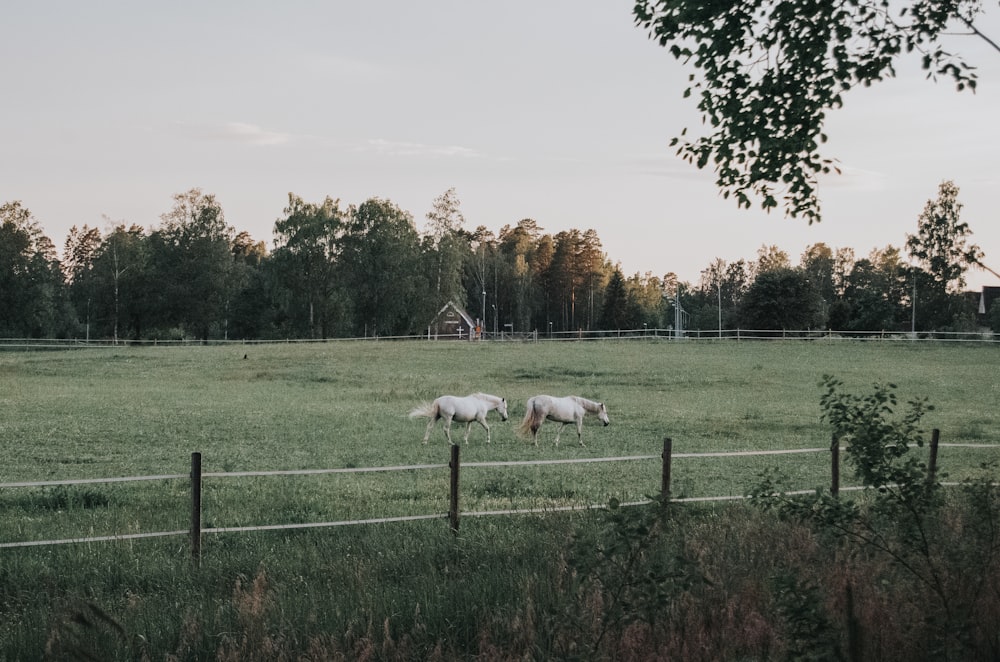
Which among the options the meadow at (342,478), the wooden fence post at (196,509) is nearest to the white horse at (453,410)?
the meadow at (342,478)

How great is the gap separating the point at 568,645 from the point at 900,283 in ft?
317

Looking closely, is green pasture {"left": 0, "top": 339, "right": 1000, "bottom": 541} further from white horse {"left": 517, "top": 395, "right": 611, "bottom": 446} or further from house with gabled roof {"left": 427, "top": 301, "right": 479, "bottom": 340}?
house with gabled roof {"left": 427, "top": 301, "right": 479, "bottom": 340}

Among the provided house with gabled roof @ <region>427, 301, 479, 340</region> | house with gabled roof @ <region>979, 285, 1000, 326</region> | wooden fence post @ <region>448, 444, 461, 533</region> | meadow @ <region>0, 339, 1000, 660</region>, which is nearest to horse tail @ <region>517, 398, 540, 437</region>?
meadow @ <region>0, 339, 1000, 660</region>

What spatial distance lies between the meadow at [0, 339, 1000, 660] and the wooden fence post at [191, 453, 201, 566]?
0.21 m

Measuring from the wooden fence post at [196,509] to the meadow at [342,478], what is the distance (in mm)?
208

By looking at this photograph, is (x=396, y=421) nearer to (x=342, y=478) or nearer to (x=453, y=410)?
(x=453, y=410)

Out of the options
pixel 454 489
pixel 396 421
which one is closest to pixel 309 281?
pixel 396 421

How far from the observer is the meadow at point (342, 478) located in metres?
7.04

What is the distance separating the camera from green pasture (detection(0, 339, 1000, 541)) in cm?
1545

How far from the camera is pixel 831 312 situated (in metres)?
101

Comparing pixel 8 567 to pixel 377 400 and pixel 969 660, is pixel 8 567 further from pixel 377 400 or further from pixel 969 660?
pixel 377 400

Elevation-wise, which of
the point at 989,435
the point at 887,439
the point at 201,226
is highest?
the point at 201,226

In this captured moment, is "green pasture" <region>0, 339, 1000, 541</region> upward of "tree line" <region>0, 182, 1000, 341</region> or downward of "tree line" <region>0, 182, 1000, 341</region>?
downward

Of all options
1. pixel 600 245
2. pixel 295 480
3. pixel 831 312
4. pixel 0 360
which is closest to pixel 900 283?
pixel 831 312
